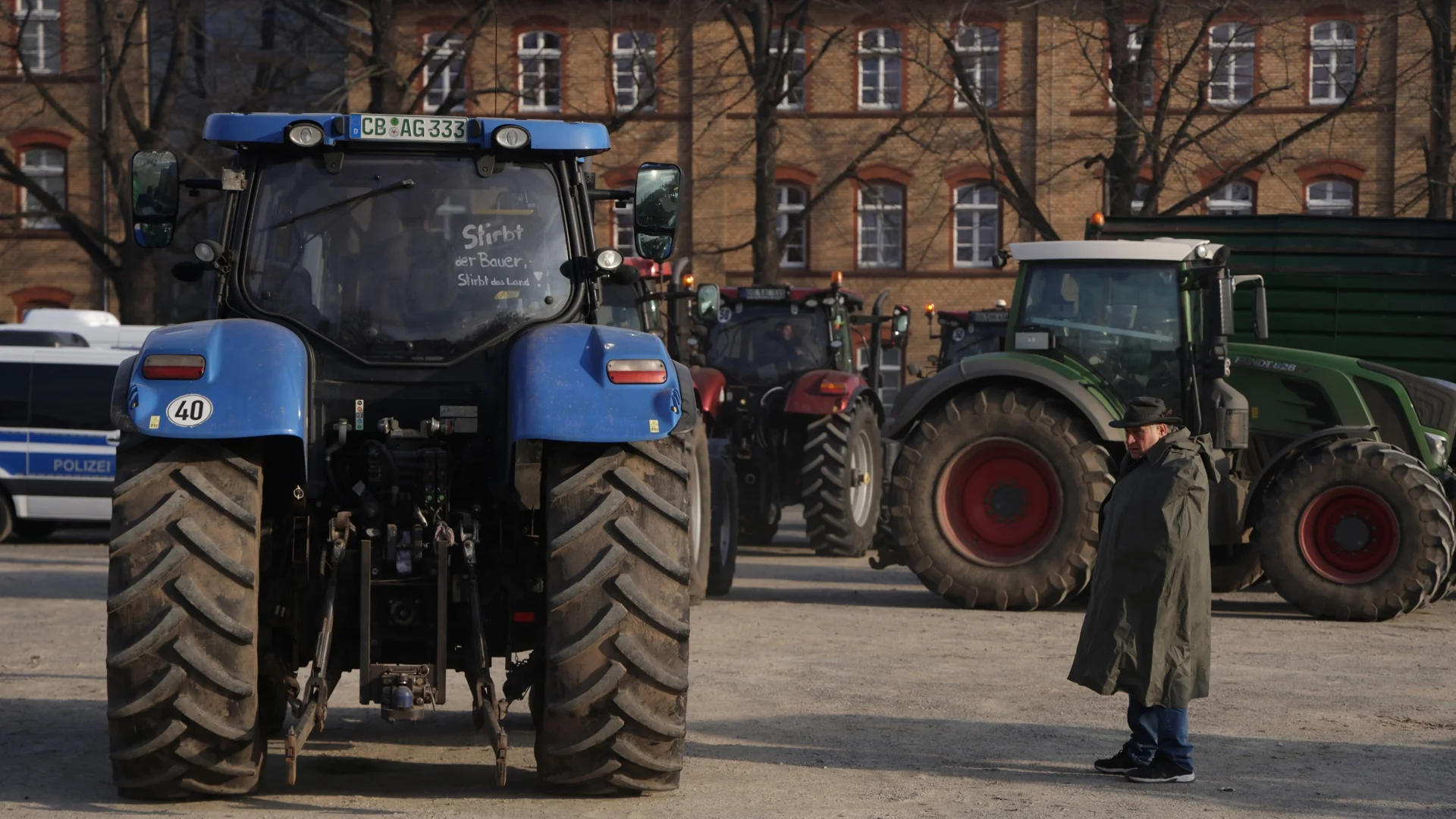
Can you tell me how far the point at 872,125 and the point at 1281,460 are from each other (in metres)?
24.0

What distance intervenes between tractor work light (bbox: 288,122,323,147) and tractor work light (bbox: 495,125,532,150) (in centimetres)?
67

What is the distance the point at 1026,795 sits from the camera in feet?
24.0

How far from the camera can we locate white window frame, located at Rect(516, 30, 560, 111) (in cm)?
3052

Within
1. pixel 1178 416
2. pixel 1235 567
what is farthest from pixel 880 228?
pixel 1178 416

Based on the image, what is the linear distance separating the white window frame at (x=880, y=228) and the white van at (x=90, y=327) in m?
15.2

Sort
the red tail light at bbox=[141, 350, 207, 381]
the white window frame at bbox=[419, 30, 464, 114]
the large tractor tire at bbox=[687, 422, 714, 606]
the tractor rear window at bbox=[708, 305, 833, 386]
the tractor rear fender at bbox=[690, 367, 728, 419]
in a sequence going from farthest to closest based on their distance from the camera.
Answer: the white window frame at bbox=[419, 30, 464, 114]
the tractor rear window at bbox=[708, 305, 833, 386]
the tractor rear fender at bbox=[690, 367, 728, 419]
the large tractor tire at bbox=[687, 422, 714, 606]
the red tail light at bbox=[141, 350, 207, 381]

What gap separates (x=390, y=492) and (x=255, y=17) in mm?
32146

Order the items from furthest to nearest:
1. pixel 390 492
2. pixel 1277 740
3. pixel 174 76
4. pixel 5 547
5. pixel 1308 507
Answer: pixel 174 76, pixel 5 547, pixel 1308 507, pixel 1277 740, pixel 390 492

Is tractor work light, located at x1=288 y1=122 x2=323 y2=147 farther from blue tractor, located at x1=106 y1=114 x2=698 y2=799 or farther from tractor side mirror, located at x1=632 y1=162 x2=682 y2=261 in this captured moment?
tractor side mirror, located at x1=632 y1=162 x2=682 y2=261

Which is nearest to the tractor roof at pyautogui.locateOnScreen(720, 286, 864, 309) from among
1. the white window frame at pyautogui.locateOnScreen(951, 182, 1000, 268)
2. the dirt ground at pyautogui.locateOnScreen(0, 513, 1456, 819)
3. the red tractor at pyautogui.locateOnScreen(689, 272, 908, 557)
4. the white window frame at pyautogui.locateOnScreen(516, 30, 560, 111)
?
the red tractor at pyautogui.locateOnScreen(689, 272, 908, 557)

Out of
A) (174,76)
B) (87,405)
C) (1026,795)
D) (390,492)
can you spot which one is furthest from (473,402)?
(174,76)

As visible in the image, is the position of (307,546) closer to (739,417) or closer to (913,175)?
(739,417)

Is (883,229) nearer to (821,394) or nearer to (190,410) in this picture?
(821,394)

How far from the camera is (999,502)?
1390 cm
